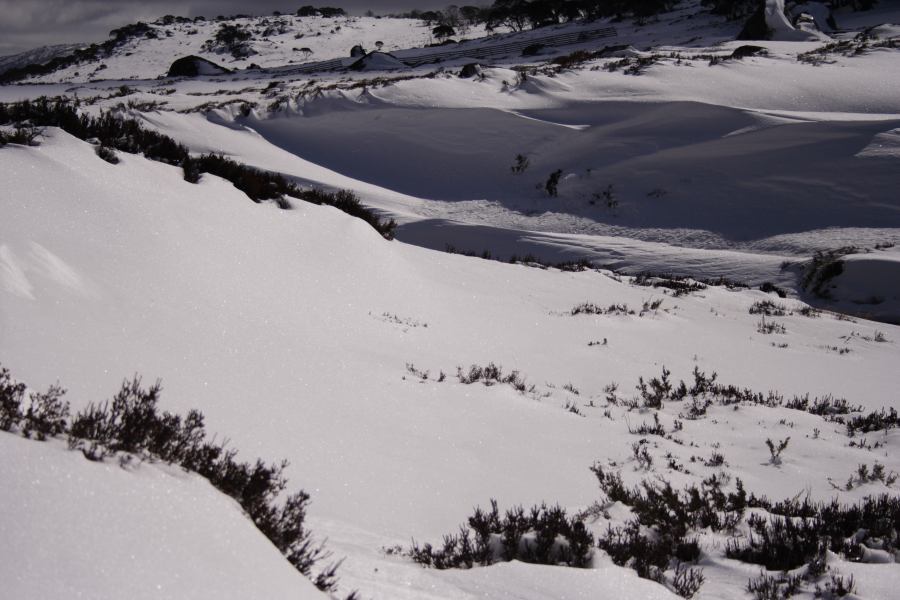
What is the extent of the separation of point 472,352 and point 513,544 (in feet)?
12.0

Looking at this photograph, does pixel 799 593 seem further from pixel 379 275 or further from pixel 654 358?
pixel 379 275

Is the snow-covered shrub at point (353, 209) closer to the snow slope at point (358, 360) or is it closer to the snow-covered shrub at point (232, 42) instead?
the snow slope at point (358, 360)

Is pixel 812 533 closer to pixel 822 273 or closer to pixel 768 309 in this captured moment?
pixel 768 309

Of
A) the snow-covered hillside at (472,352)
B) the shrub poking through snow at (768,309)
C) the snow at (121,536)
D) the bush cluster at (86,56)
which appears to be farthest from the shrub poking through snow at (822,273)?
the bush cluster at (86,56)

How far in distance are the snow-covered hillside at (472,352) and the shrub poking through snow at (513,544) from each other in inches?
3.8

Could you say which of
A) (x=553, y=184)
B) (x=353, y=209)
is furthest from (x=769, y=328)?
(x=553, y=184)

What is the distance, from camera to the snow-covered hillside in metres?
1.96

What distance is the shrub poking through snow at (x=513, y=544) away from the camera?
2.70 meters

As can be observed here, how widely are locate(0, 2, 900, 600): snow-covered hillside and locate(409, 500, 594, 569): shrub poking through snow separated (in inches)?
3.8

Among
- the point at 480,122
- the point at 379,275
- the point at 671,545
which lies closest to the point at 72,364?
the point at 671,545

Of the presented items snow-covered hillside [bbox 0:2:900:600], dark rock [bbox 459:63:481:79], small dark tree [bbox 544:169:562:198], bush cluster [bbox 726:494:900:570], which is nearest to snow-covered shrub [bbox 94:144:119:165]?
snow-covered hillside [bbox 0:2:900:600]

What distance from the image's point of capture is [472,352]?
21.1ft

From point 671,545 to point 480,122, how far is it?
647 inches

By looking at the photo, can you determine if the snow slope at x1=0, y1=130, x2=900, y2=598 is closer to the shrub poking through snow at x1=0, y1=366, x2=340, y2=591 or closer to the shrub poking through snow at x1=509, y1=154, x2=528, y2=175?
the shrub poking through snow at x1=0, y1=366, x2=340, y2=591
